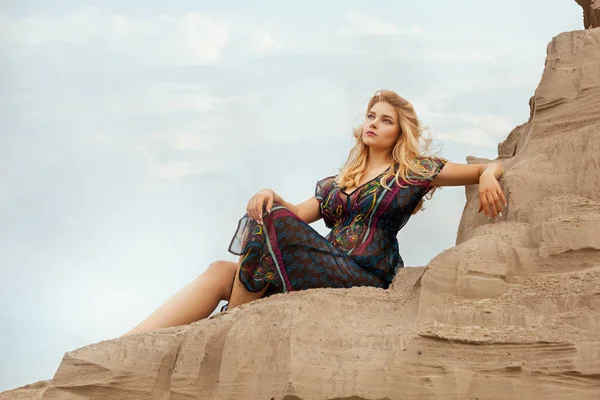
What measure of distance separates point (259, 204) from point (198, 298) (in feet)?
2.29

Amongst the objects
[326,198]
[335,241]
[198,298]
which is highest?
[326,198]

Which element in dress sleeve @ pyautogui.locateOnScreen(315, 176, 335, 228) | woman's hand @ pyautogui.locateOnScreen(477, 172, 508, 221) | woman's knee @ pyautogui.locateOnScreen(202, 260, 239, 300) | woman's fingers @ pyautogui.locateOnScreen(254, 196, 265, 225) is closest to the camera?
woman's fingers @ pyautogui.locateOnScreen(254, 196, 265, 225)

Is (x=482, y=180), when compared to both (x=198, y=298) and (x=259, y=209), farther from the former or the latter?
(x=198, y=298)

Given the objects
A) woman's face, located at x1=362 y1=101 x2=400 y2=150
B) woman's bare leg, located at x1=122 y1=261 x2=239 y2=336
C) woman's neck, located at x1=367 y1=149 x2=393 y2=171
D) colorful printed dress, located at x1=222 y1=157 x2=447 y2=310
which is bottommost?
woman's bare leg, located at x1=122 y1=261 x2=239 y2=336

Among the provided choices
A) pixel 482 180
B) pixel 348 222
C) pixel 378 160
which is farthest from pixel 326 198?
pixel 482 180

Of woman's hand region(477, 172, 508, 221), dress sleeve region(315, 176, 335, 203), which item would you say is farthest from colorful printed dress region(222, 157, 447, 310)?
woman's hand region(477, 172, 508, 221)

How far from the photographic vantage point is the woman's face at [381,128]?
18.6 feet

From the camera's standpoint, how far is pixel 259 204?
4809mm

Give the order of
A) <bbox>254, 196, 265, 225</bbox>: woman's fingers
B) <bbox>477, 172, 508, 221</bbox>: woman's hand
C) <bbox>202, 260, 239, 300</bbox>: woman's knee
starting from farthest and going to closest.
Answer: <bbox>202, 260, 239, 300</bbox>: woman's knee, <bbox>477, 172, 508, 221</bbox>: woman's hand, <bbox>254, 196, 265, 225</bbox>: woman's fingers

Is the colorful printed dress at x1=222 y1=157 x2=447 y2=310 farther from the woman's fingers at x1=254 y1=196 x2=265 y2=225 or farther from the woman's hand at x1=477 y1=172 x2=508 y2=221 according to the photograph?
the woman's hand at x1=477 y1=172 x2=508 y2=221

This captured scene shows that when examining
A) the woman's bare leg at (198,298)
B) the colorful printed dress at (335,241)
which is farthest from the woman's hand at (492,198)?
the woman's bare leg at (198,298)

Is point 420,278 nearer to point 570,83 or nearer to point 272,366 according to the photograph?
point 272,366

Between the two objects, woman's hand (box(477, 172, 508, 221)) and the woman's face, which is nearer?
woman's hand (box(477, 172, 508, 221))

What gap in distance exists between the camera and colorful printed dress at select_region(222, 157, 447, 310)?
16.0 ft
